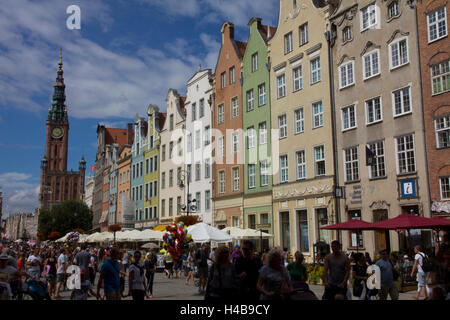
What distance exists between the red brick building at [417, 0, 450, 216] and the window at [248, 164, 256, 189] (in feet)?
50.3

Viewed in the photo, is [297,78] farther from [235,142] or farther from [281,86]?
[235,142]

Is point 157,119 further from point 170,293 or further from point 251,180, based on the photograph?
point 170,293

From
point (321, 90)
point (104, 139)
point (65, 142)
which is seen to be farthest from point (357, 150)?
point (65, 142)

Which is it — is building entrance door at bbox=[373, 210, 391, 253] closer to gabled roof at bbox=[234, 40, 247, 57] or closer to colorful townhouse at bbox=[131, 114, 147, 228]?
gabled roof at bbox=[234, 40, 247, 57]

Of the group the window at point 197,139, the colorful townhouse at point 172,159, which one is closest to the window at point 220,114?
the window at point 197,139

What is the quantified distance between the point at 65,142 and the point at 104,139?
105 metres

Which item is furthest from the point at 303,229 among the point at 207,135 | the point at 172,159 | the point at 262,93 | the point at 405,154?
the point at 172,159

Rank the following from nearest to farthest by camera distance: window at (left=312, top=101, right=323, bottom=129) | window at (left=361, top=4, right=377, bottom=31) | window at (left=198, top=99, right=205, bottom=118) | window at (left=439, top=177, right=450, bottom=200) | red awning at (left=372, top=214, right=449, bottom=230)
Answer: red awning at (left=372, top=214, right=449, bottom=230) < window at (left=439, top=177, right=450, bottom=200) < window at (left=361, top=4, right=377, bottom=31) < window at (left=312, top=101, right=323, bottom=129) < window at (left=198, top=99, right=205, bottom=118)

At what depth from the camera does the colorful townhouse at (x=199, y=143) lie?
143ft

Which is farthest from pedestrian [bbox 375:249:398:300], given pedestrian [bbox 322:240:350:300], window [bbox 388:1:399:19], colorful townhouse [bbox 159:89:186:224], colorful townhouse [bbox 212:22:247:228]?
colorful townhouse [bbox 159:89:186:224]

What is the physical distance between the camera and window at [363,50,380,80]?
2662 centimetres

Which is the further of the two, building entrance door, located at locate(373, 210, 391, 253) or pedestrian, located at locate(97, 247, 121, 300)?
building entrance door, located at locate(373, 210, 391, 253)

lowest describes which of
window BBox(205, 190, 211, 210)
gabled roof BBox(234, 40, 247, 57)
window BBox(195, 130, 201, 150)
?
window BBox(205, 190, 211, 210)

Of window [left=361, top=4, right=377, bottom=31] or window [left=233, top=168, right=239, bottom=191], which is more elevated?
window [left=361, top=4, right=377, bottom=31]
